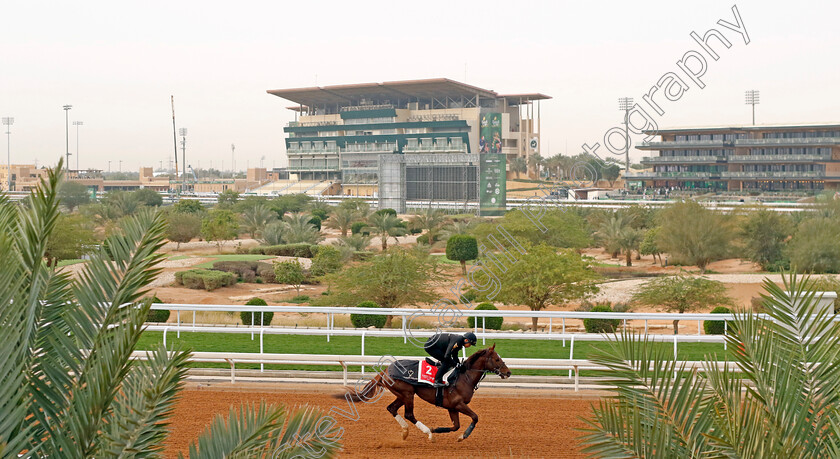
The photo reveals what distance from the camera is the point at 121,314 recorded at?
3.66m

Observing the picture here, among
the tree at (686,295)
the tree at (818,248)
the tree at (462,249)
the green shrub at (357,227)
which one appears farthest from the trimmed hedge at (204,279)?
the tree at (818,248)

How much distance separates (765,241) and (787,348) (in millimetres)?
39113

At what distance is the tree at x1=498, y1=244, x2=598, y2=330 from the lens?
842 inches

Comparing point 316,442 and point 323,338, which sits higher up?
point 316,442

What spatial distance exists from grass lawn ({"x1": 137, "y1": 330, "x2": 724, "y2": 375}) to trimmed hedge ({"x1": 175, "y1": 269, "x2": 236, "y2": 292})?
14.7m

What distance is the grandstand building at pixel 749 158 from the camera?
75.1m

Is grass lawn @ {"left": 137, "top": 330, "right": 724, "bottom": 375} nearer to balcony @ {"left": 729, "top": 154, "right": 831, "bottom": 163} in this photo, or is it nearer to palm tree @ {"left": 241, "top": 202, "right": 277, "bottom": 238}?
palm tree @ {"left": 241, "top": 202, "right": 277, "bottom": 238}

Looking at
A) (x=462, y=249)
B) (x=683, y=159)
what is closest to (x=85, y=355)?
(x=462, y=249)

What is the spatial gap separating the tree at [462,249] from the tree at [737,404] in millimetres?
32493

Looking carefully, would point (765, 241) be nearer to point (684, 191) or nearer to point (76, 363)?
point (684, 191)

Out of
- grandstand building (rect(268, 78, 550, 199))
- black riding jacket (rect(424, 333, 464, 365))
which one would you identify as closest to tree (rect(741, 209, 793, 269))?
black riding jacket (rect(424, 333, 464, 365))

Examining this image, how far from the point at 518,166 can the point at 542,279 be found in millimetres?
90539

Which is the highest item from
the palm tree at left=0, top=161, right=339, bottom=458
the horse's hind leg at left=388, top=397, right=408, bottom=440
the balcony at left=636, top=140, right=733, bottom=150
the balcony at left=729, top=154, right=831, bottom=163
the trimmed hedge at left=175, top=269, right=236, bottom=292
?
the balcony at left=636, top=140, right=733, bottom=150

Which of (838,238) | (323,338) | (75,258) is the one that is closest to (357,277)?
(323,338)
